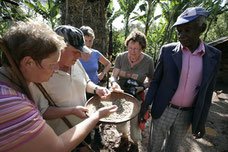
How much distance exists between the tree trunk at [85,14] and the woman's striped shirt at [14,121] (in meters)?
5.75

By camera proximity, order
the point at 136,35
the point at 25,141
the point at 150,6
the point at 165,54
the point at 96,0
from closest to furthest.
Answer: the point at 25,141, the point at 165,54, the point at 136,35, the point at 96,0, the point at 150,6

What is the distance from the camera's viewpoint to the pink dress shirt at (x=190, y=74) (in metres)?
1.54

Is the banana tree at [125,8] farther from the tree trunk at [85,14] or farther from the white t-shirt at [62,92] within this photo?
the white t-shirt at [62,92]

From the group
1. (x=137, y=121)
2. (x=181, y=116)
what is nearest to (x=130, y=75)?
(x=137, y=121)

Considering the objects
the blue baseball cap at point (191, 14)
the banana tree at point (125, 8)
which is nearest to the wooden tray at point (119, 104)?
the blue baseball cap at point (191, 14)

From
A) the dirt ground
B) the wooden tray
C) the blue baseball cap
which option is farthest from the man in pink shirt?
the dirt ground

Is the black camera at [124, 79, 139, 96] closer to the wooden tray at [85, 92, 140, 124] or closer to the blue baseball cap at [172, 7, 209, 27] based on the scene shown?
the wooden tray at [85, 92, 140, 124]

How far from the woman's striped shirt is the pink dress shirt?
1559 mm

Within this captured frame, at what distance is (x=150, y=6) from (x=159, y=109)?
6615mm

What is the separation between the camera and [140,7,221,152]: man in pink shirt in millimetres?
1461

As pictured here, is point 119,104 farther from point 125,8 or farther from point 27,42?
point 125,8

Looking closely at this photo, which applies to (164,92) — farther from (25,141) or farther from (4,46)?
(4,46)

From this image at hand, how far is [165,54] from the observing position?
64.6 inches

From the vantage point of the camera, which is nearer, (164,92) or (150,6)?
(164,92)
